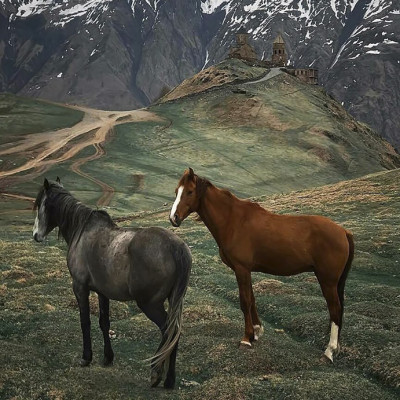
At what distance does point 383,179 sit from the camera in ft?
195

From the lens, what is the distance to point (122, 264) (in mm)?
13570

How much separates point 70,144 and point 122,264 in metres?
94.3

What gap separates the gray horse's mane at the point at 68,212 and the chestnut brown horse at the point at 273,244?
2769mm

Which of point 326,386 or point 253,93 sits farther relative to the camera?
point 253,93

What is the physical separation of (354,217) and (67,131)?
86.6 m

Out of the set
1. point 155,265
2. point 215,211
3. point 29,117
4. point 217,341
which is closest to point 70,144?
point 29,117

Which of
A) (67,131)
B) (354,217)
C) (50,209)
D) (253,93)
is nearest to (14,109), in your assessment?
(67,131)

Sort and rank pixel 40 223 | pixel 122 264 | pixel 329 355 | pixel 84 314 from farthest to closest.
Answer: pixel 329 355, pixel 40 223, pixel 84 314, pixel 122 264

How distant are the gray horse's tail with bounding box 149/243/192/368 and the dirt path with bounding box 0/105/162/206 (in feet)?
187

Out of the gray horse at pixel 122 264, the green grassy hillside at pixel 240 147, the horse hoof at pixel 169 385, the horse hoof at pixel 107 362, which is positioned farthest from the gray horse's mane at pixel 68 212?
the green grassy hillside at pixel 240 147

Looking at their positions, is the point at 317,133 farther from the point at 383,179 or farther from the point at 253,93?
the point at 383,179

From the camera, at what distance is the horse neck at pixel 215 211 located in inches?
618

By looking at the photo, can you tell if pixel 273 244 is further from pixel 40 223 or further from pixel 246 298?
pixel 40 223

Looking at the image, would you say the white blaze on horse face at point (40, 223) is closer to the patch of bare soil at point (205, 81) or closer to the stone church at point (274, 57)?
the patch of bare soil at point (205, 81)
